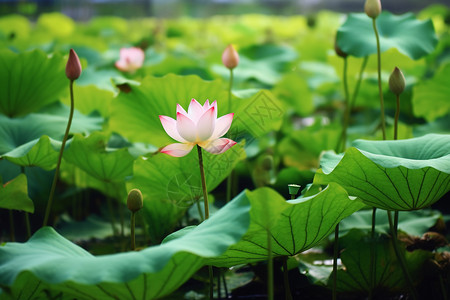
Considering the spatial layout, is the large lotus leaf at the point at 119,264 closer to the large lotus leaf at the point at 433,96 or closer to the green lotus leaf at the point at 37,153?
the green lotus leaf at the point at 37,153

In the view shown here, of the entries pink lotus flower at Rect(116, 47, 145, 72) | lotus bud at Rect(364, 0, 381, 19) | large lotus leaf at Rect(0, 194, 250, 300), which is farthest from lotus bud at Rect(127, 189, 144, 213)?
pink lotus flower at Rect(116, 47, 145, 72)

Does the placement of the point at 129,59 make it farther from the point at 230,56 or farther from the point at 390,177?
the point at 390,177

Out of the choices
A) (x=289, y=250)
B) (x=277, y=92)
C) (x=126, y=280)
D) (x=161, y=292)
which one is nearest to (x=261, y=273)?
(x=289, y=250)

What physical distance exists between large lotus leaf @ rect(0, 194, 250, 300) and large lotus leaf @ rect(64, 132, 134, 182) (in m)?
0.40

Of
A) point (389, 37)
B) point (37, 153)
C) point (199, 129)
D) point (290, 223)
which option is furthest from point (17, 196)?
point (389, 37)

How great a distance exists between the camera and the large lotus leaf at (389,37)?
4.69 ft

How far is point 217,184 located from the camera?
47.9 inches

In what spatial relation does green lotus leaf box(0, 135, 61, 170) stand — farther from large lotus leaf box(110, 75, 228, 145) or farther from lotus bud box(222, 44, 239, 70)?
lotus bud box(222, 44, 239, 70)

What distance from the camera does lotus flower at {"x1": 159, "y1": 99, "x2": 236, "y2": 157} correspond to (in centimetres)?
91

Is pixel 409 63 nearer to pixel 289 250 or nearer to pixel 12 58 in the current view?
pixel 289 250

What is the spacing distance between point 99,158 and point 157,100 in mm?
208

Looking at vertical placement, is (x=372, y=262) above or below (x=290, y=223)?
below

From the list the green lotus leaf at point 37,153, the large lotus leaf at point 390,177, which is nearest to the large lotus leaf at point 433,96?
the large lotus leaf at point 390,177

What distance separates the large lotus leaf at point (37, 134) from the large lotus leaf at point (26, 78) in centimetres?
5
